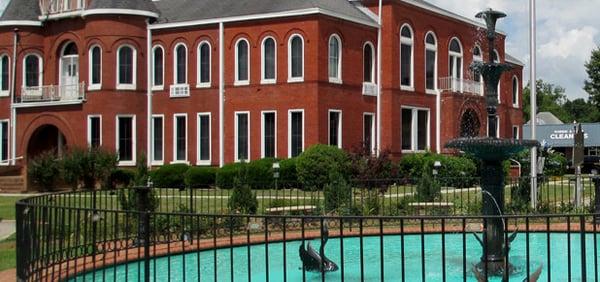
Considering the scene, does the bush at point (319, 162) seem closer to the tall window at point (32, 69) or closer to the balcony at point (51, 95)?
the balcony at point (51, 95)

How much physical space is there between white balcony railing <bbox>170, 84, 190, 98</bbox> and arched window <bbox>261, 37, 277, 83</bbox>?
464 cm

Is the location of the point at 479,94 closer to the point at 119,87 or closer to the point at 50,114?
the point at 119,87

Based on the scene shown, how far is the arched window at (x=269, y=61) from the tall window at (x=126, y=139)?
25.5 feet

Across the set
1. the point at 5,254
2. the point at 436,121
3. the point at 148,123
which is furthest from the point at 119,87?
the point at 5,254

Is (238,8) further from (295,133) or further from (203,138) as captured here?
(295,133)

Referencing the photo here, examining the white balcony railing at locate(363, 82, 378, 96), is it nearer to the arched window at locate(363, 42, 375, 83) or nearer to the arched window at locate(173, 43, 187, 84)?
the arched window at locate(363, 42, 375, 83)

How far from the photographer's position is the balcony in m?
40.3

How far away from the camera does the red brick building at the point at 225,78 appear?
36750mm

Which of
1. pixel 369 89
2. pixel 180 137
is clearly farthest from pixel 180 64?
pixel 369 89

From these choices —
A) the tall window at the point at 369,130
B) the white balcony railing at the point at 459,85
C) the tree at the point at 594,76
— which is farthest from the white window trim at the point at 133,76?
the tree at the point at 594,76

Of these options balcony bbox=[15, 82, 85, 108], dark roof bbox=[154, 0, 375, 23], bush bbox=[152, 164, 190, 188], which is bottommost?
bush bbox=[152, 164, 190, 188]

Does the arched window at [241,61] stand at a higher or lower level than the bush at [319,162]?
higher

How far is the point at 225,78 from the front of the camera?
38375 mm

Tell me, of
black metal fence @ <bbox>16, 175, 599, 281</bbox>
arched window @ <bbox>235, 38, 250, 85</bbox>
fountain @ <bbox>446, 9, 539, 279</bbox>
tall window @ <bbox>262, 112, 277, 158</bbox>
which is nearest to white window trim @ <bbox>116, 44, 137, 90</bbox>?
arched window @ <bbox>235, 38, 250, 85</bbox>
